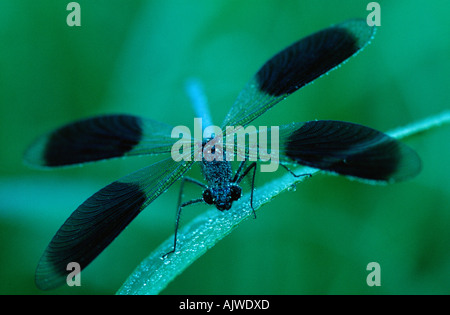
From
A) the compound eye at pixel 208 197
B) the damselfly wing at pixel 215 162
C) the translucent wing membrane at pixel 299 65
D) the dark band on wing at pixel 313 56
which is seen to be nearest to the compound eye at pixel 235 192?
the damselfly wing at pixel 215 162

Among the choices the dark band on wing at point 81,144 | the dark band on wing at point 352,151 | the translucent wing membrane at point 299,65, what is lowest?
the dark band on wing at point 352,151

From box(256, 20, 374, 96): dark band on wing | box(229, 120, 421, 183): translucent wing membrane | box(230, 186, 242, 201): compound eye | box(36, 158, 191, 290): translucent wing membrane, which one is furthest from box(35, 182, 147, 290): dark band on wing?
box(256, 20, 374, 96): dark band on wing

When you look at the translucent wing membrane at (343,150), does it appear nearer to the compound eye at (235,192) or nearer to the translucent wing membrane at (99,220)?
the compound eye at (235,192)

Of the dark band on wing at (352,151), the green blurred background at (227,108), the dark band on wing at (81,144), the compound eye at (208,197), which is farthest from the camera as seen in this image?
the green blurred background at (227,108)

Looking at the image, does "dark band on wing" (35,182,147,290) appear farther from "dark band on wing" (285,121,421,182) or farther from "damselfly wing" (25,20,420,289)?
"dark band on wing" (285,121,421,182)

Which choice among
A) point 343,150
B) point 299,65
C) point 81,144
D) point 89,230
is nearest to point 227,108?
point 299,65

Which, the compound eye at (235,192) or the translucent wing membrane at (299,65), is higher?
the translucent wing membrane at (299,65)

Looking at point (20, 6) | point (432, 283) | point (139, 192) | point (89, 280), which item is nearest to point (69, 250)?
point (139, 192)

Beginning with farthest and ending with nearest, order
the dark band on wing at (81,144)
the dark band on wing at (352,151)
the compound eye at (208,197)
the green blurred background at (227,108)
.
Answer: the green blurred background at (227,108), the dark band on wing at (81,144), the compound eye at (208,197), the dark band on wing at (352,151)
